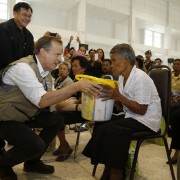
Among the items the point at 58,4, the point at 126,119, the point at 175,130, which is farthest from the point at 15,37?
the point at 58,4

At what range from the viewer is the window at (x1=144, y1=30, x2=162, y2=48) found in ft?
34.1

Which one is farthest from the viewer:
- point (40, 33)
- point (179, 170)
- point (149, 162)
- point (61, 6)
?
point (61, 6)

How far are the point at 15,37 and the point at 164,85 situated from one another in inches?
56.9

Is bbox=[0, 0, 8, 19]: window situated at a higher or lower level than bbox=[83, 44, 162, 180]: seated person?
higher

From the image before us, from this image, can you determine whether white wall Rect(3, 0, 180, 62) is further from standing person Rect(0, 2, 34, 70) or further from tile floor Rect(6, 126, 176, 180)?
tile floor Rect(6, 126, 176, 180)

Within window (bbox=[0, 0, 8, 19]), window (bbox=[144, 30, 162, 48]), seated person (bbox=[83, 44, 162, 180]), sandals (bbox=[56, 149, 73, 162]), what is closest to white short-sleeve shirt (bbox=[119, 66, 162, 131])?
seated person (bbox=[83, 44, 162, 180])

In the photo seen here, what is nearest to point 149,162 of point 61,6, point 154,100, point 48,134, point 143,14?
point 154,100

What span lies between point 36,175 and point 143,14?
8191mm

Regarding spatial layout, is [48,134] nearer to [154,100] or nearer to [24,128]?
[24,128]

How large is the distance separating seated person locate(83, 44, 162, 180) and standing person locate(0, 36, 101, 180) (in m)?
0.26

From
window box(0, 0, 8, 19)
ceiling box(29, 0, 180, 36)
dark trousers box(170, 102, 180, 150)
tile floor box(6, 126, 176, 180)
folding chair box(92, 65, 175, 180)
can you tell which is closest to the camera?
folding chair box(92, 65, 175, 180)

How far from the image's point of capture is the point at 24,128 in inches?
59.8

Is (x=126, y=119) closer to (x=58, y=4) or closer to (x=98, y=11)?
(x=58, y=4)

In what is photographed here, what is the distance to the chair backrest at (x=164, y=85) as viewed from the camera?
1633mm
